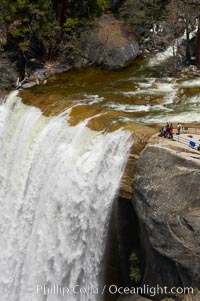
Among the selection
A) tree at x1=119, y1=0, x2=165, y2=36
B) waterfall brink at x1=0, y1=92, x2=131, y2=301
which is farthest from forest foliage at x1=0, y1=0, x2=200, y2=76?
waterfall brink at x1=0, y1=92, x2=131, y2=301

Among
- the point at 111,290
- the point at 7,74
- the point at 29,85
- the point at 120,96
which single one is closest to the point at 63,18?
the point at 7,74

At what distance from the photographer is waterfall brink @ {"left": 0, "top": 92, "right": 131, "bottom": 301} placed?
17344 mm

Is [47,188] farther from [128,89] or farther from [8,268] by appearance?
[128,89]

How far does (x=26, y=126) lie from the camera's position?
23.1 metres

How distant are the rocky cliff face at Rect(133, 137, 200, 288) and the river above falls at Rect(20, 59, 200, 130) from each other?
375 centimetres

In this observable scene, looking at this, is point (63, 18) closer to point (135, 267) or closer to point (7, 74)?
point (7, 74)

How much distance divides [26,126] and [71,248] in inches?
305

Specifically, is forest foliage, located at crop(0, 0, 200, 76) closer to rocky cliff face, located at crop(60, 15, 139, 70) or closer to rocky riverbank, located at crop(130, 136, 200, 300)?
rocky cliff face, located at crop(60, 15, 139, 70)

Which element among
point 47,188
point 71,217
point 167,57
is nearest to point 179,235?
point 71,217

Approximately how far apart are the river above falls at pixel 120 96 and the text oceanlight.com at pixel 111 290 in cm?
670

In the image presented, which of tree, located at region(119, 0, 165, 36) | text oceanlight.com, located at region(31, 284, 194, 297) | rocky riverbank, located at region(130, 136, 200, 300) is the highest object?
tree, located at region(119, 0, 165, 36)

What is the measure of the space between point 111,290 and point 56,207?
4114mm

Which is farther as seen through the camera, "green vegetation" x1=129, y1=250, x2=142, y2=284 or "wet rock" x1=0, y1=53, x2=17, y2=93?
"wet rock" x1=0, y1=53, x2=17, y2=93

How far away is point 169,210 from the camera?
14805mm
